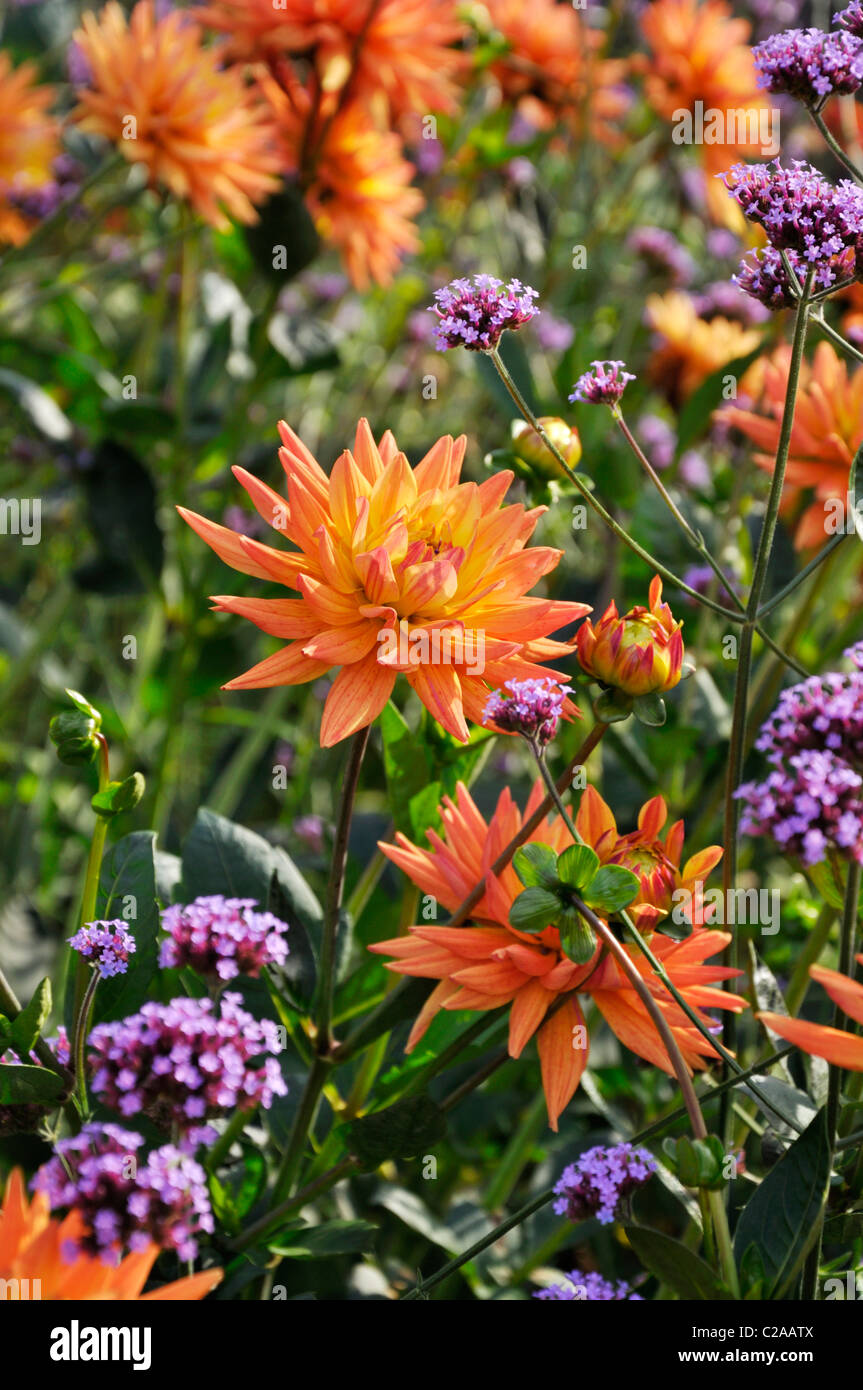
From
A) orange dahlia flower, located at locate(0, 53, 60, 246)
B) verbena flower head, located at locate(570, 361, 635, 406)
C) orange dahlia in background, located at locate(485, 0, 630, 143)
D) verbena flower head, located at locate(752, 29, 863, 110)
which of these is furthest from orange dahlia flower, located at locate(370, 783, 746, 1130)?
orange dahlia in background, located at locate(485, 0, 630, 143)

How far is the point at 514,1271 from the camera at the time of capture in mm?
981

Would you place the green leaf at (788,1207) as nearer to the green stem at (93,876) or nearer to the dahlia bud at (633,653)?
the dahlia bud at (633,653)

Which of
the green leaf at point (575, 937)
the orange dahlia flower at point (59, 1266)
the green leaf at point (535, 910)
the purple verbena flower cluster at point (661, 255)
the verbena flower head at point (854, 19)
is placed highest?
the purple verbena flower cluster at point (661, 255)

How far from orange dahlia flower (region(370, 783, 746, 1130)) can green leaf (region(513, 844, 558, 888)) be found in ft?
0.11

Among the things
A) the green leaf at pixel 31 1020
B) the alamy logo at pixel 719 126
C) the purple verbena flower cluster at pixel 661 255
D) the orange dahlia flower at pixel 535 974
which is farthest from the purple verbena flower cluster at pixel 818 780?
the purple verbena flower cluster at pixel 661 255

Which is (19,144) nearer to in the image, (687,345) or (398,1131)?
(687,345)

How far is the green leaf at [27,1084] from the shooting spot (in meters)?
0.59

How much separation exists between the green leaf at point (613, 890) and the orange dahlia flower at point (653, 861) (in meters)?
0.03

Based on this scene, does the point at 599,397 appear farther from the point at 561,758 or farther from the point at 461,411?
the point at 461,411

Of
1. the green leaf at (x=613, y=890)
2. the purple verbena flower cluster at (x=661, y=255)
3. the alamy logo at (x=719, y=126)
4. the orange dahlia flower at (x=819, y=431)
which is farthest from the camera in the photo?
the purple verbena flower cluster at (x=661, y=255)

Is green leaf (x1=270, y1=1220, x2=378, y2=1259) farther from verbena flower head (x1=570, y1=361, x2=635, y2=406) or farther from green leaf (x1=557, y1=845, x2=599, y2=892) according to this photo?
verbena flower head (x1=570, y1=361, x2=635, y2=406)

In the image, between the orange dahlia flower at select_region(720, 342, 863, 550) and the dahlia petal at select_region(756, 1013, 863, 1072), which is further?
the orange dahlia flower at select_region(720, 342, 863, 550)

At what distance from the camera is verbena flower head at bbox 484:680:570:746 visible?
0.58 meters
